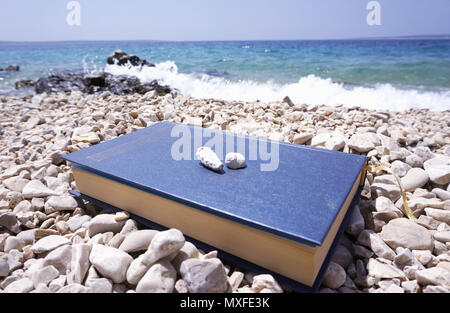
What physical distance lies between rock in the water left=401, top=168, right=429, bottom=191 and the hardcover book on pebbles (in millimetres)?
281

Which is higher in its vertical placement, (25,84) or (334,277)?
(25,84)

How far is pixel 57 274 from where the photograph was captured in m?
0.76

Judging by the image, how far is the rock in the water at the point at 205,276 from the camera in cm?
64

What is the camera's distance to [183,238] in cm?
71

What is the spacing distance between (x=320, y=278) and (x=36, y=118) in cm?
271

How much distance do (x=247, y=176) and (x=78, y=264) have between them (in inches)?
21.5

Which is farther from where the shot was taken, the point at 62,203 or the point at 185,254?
the point at 62,203

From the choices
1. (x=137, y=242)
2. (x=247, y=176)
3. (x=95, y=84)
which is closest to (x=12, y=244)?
(x=137, y=242)

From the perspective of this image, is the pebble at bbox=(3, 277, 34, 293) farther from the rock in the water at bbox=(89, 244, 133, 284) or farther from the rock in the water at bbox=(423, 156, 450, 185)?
the rock in the water at bbox=(423, 156, 450, 185)

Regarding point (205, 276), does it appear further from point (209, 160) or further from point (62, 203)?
point (62, 203)

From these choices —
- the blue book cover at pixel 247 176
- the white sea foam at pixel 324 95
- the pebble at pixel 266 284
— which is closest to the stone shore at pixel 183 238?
the pebble at pixel 266 284

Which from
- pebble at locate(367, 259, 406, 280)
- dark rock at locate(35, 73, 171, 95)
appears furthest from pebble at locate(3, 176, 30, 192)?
dark rock at locate(35, 73, 171, 95)

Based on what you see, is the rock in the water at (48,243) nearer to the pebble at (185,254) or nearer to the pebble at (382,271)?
the pebble at (185,254)
